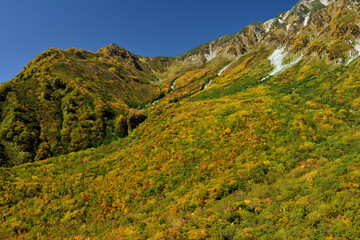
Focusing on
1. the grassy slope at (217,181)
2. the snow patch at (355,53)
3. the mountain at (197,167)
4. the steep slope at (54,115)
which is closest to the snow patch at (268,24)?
the mountain at (197,167)

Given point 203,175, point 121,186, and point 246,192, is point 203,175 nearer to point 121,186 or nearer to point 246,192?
point 246,192

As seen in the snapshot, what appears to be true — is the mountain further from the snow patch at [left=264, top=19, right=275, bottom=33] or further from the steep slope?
the snow patch at [left=264, top=19, right=275, bottom=33]

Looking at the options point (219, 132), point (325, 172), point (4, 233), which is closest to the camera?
point (325, 172)

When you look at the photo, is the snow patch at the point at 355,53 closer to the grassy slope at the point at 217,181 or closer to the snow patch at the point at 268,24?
the grassy slope at the point at 217,181

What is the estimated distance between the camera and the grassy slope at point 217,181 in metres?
13.2

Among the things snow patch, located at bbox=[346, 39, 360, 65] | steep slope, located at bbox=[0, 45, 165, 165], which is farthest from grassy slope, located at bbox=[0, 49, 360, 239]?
snow patch, located at bbox=[346, 39, 360, 65]

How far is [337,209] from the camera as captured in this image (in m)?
11.6

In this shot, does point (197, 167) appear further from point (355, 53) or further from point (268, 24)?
point (268, 24)

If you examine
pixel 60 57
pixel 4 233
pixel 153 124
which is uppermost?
pixel 60 57

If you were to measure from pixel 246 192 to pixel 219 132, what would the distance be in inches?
627

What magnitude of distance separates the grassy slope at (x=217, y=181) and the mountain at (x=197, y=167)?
5.8 inches

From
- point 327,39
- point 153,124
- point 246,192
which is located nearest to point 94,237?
point 246,192

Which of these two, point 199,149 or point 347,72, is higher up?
point 199,149

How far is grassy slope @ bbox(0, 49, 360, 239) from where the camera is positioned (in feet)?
43.4
